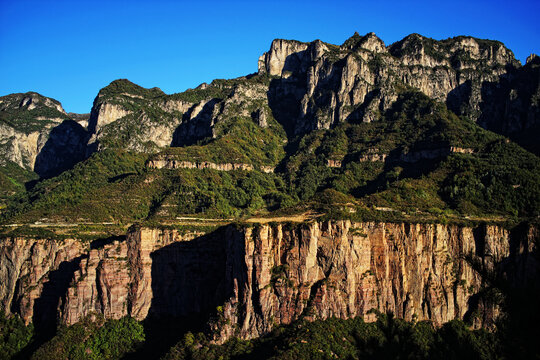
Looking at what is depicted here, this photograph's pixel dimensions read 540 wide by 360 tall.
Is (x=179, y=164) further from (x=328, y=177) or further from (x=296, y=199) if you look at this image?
(x=328, y=177)

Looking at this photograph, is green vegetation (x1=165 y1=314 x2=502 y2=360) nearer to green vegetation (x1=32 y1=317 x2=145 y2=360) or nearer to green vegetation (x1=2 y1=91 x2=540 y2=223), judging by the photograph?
green vegetation (x1=32 y1=317 x2=145 y2=360)

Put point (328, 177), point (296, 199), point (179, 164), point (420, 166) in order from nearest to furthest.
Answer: point (420, 166), point (296, 199), point (328, 177), point (179, 164)

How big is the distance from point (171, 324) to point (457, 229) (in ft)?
147

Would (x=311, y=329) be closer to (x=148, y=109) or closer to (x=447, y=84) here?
(x=447, y=84)

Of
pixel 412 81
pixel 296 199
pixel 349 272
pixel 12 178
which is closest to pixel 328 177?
pixel 296 199

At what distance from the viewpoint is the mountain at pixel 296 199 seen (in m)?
68.1

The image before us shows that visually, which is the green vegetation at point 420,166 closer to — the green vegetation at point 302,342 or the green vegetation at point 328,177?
the green vegetation at point 328,177

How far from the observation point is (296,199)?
11831 cm

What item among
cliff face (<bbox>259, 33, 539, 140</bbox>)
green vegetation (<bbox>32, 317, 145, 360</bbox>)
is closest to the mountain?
cliff face (<bbox>259, 33, 539, 140</bbox>)

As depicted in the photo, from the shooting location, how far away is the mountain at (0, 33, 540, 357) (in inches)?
2682

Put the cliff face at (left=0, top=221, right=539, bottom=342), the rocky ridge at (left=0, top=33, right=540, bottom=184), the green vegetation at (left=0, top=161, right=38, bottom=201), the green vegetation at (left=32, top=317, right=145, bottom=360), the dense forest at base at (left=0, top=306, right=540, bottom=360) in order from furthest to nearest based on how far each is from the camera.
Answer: the green vegetation at (left=0, top=161, right=38, bottom=201) → the rocky ridge at (left=0, top=33, right=540, bottom=184) → the green vegetation at (left=32, top=317, right=145, bottom=360) → the cliff face at (left=0, top=221, right=539, bottom=342) → the dense forest at base at (left=0, top=306, right=540, bottom=360)

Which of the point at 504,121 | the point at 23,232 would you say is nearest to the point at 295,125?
the point at 504,121

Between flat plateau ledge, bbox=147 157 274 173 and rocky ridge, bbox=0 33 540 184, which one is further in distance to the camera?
rocky ridge, bbox=0 33 540 184

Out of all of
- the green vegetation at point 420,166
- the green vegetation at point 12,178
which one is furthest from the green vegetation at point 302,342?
the green vegetation at point 12,178
